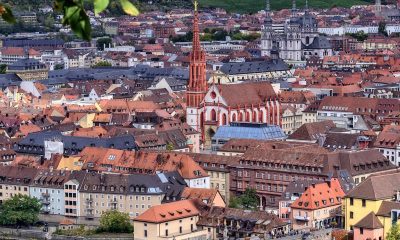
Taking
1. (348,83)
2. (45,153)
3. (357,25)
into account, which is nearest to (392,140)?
(45,153)

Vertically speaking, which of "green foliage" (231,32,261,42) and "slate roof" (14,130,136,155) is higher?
"slate roof" (14,130,136,155)

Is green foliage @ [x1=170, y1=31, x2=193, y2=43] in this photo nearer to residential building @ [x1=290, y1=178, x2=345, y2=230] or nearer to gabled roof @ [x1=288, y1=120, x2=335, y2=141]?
gabled roof @ [x1=288, y1=120, x2=335, y2=141]

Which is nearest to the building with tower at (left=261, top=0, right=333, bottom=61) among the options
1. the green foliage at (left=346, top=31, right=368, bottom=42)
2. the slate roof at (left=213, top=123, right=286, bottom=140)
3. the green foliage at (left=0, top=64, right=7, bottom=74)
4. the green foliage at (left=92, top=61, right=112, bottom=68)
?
the green foliage at (left=346, top=31, right=368, bottom=42)

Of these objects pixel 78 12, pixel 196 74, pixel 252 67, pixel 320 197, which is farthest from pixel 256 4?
pixel 78 12

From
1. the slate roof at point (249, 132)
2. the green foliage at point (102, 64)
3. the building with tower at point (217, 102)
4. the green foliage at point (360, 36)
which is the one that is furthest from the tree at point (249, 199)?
the green foliage at point (360, 36)

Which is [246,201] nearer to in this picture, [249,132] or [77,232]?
[77,232]
